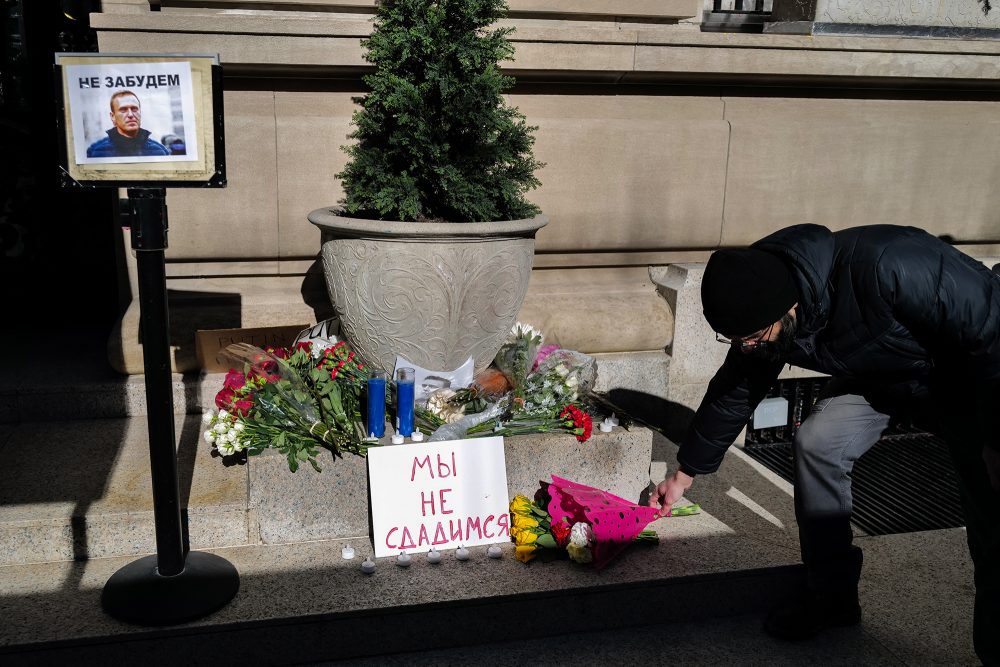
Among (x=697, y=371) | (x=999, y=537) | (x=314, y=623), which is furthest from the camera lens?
(x=697, y=371)

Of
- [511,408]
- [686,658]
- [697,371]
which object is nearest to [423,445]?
[511,408]

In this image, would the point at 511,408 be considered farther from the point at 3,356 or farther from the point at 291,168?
the point at 3,356

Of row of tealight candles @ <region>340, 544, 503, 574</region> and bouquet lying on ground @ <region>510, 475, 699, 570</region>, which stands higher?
bouquet lying on ground @ <region>510, 475, 699, 570</region>

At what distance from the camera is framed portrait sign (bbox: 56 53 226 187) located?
2.57 metres

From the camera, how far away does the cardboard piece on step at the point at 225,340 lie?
4379 millimetres

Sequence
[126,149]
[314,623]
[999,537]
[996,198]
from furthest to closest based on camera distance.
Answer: [996,198], [314,623], [126,149], [999,537]

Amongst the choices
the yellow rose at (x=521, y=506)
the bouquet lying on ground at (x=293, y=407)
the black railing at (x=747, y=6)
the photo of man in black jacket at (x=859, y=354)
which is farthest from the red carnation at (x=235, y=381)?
the black railing at (x=747, y=6)

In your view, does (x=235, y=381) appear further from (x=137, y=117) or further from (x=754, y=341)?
(x=754, y=341)

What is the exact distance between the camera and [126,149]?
2.62 m

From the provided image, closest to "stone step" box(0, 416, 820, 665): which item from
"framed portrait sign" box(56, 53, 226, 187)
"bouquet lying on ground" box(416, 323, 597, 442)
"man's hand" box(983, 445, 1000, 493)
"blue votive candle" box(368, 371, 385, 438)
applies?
"bouquet lying on ground" box(416, 323, 597, 442)

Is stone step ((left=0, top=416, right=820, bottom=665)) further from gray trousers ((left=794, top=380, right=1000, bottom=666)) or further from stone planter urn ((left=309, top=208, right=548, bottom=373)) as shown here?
stone planter urn ((left=309, top=208, right=548, bottom=373))

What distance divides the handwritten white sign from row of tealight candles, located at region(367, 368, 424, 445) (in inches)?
6.3

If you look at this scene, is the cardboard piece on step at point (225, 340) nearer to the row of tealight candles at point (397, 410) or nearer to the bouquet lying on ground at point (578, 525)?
the row of tealight candles at point (397, 410)

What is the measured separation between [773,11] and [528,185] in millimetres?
2719
